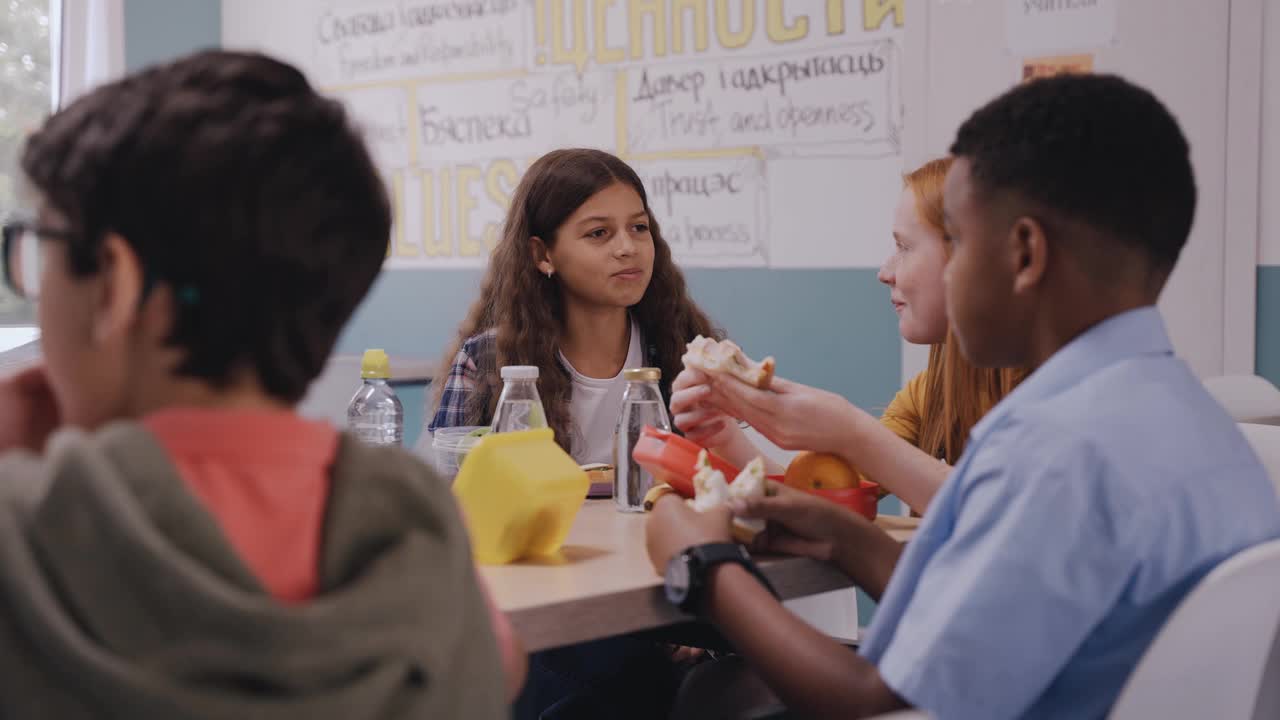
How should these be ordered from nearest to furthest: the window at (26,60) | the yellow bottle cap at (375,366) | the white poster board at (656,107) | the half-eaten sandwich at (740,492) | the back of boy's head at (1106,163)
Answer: the back of boy's head at (1106,163)
the half-eaten sandwich at (740,492)
the yellow bottle cap at (375,366)
the white poster board at (656,107)
the window at (26,60)

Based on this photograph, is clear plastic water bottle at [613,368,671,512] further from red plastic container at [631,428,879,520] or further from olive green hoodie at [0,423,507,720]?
olive green hoodie at [0,423,507,720]

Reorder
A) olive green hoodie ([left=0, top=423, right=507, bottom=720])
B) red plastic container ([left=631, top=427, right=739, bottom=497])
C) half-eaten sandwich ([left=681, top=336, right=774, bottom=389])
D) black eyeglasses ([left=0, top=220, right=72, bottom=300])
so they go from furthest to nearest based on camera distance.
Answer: half-eaten sandwich ([left=681, top=336, right=774, bottom=389]), red plastic container ([left=631, top=427, right=739, bottom=497]), black eyeglasses ([left=0, top=220, right=72, bottom=300]), olive green hoodie ([left=0, top=423, right=507, bottom=720])

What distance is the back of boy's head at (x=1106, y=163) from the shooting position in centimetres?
101

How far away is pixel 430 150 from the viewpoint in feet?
13.3

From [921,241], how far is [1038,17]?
130cm

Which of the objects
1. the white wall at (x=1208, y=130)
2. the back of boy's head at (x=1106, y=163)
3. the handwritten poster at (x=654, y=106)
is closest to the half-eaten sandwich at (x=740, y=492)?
the back of boy's head at (x=1106, y=163)

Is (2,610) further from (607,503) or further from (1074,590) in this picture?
(607,503)

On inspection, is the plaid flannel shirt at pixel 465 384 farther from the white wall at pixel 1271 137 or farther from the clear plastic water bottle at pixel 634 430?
the white wall at pixel 1271 137

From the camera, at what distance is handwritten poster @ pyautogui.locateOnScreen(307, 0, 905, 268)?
3076 millimetres

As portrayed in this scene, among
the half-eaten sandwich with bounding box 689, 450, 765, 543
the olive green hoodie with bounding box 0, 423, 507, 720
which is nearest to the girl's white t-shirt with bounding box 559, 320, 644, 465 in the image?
the half-eaten sandwich with bounding box 689, 450, 765, 543

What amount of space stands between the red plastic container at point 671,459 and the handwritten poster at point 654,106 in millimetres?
1662

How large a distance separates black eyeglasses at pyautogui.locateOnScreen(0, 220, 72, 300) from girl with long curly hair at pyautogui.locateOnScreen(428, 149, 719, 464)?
1295 mm

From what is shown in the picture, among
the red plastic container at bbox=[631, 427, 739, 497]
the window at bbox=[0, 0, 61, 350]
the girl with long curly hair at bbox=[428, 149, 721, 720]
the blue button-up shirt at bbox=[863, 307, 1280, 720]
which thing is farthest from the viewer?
the window at bbox=[0, 0, 61, 350]

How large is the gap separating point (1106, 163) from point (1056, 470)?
286mm
